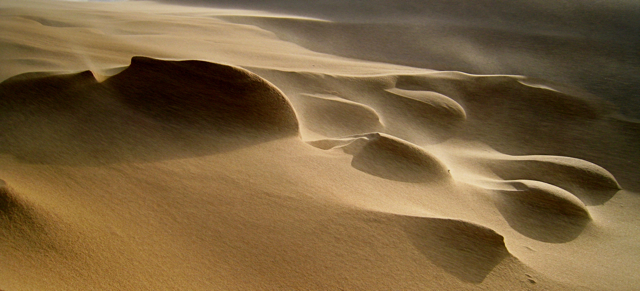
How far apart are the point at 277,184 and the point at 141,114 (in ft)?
2.67

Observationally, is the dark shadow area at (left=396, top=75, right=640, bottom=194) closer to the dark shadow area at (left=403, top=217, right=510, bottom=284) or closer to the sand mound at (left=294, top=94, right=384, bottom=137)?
the sand mound at (left=294, top=94, right=384, bottom=137)

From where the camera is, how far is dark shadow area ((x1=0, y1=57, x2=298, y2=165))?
5.81ft

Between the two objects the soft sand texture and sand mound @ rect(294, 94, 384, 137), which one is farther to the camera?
sand mound @ rect(294, 94, 384, 137)

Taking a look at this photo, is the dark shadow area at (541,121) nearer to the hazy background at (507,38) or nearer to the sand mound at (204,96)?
the hazy background at (507,38)

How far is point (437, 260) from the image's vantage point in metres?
1.50

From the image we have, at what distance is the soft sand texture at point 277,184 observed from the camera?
4.34ft

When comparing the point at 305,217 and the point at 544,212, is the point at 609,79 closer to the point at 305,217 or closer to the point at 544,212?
the point at 544,212

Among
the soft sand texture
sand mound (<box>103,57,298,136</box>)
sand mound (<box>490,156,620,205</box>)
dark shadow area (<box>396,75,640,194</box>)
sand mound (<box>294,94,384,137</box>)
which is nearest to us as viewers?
the soft sand texture

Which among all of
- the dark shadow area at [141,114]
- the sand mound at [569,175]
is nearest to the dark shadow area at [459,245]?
the dark shadow area at [141,114]

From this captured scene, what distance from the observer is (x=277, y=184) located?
1751 millimetres

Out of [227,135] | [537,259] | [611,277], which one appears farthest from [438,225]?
[227,135]

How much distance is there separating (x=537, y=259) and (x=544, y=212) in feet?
1.46

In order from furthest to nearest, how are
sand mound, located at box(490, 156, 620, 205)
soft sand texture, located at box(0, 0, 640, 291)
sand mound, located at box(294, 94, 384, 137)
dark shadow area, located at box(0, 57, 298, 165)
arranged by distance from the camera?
sand mound, located at box(294, 94, 384, 137)
sand mound, located at box(490, 156, 620, 205)
dark shadow area, located at box(0, 57, 298, 165)
soft sand texture, located at box(0, 0, 640, 291)

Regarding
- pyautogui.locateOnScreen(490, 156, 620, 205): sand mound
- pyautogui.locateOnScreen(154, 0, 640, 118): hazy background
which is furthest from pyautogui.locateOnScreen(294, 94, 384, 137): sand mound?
pyautogui.locateOnScreen(154, 0, 640, 118): hazy background
